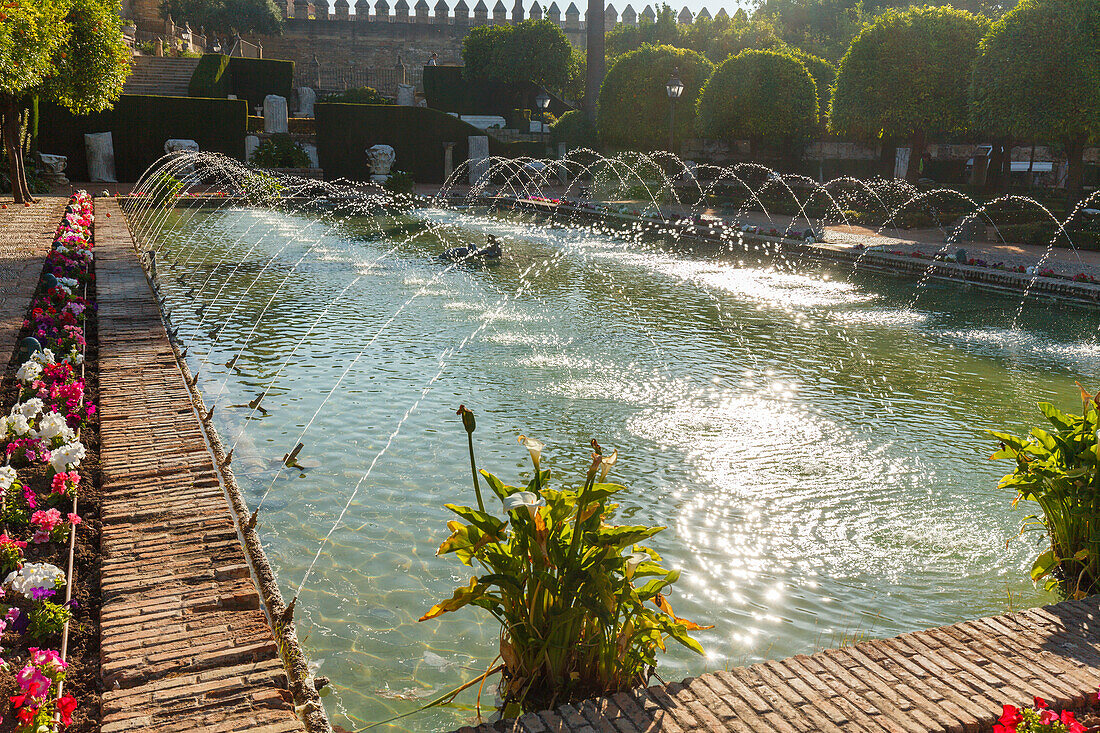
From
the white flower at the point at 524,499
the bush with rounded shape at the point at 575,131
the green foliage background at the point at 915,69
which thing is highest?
the green foliage background at the point at 915,69

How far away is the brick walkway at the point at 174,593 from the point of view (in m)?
2.47

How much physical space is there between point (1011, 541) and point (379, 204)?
2242cm

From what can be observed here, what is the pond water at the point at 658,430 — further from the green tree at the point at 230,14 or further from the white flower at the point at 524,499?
the green tree at the point at 230,14

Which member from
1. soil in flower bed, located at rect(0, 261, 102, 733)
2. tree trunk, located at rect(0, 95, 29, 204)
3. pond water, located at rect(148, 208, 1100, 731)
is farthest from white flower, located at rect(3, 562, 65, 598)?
tree trunk, located at rect(0, 95, 29, 204)

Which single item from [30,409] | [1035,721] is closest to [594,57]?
[30,409]

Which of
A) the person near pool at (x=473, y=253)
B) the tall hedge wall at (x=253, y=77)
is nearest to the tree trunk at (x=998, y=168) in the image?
the person near pool at (x=473, y=253)

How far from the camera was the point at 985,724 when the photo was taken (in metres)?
2.58

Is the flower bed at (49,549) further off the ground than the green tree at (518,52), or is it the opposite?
the green tree at (518,52)

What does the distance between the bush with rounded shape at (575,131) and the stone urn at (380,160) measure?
9777 mm

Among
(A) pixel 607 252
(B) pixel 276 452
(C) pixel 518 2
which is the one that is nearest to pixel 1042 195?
(A) pixel 607 252

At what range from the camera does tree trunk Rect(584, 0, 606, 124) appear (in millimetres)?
37094

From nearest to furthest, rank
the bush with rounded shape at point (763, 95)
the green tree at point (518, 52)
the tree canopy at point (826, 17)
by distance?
the bush with rounded shape at point (763, 95)
the green tree at point (518, 52)
the tree canopy at point (826, 17)

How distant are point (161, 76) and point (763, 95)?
24.5 meters

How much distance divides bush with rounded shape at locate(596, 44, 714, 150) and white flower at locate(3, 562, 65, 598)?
1248 inches
